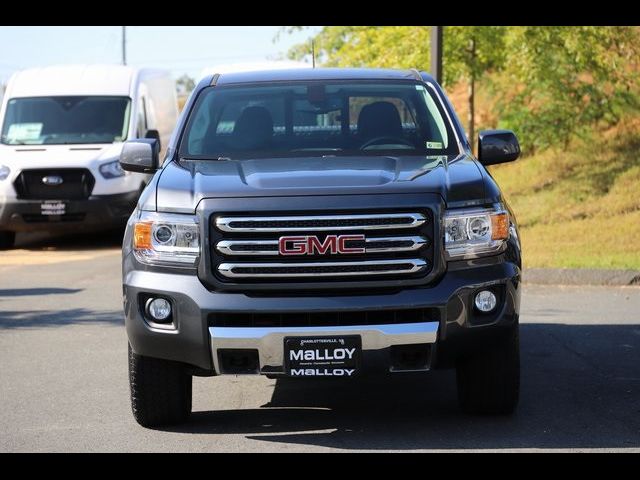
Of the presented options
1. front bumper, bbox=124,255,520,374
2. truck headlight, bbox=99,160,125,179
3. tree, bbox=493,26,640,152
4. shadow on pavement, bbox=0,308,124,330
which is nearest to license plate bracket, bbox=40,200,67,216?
truck headlight, bbox=99,160,125,179

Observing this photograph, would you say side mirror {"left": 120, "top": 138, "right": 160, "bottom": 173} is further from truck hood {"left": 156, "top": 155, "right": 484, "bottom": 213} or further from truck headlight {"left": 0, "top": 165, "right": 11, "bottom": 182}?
truck headlight {"left": 0, "top": 165, "right": 11, "bottom": 182}

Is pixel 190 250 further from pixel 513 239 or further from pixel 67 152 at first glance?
pixel 67 152

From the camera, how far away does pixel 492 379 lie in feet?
21.2

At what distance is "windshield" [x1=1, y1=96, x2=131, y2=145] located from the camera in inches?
688

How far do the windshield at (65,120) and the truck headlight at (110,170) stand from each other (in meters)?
0.87

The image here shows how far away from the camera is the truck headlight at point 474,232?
20.0 ft

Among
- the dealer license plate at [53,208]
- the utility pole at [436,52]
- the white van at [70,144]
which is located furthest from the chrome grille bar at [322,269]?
the utility pole at [436,52]

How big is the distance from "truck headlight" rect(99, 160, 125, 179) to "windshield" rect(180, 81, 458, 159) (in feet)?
29.5

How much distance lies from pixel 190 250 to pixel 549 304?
17.8ft

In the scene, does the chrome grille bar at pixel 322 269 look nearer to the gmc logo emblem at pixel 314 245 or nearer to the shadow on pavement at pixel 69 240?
the gmc logo emblem at pixel 314 245

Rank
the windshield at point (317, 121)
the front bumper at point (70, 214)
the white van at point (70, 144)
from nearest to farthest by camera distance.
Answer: the windshield at point (317, 121), the front bumper at point (70, 214), the white van at point (70, 144)

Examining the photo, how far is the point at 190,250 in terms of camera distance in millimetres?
6109
